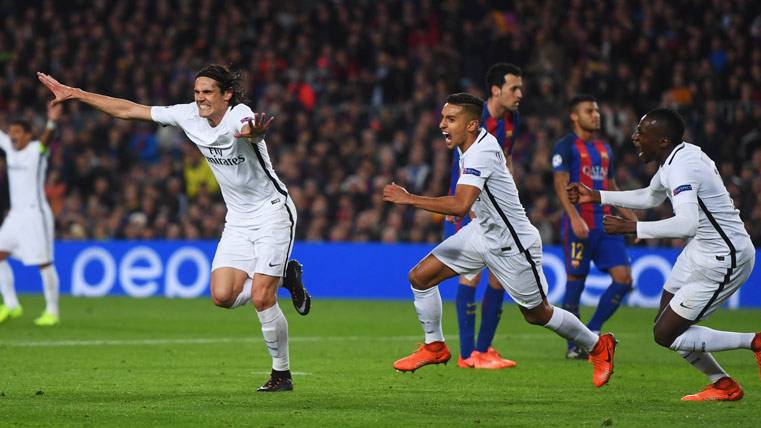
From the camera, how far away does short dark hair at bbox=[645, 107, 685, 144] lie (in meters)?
8.48

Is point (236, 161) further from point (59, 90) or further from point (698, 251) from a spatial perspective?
point (698, 251)

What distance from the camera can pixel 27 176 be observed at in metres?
15.4

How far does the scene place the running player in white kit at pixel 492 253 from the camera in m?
9.00

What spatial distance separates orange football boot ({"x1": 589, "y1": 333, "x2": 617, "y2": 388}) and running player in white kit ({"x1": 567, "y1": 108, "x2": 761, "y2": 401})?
25.0 inches

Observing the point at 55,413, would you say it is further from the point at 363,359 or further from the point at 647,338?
the point at 647,338

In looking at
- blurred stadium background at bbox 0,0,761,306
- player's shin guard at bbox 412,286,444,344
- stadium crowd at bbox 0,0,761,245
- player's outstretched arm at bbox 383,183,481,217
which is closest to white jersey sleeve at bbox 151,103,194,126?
player's outstretched arm at bbox 383,183,481,217

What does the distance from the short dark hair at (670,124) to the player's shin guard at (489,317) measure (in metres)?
3.00

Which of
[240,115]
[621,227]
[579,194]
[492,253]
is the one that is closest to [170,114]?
[240,115]

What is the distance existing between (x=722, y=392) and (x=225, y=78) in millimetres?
4118

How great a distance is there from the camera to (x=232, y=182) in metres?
9.16

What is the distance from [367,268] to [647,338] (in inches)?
301

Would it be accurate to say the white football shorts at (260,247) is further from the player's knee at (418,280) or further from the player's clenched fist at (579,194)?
the player's clenched fist at (579,194)

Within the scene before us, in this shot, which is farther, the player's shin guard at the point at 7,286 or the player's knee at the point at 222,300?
the player's shin guard at the point at 7,286

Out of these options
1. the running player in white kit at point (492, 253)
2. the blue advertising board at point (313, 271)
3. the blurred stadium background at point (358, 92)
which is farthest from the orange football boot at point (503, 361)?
the blurred stadium background at point (358, 92)
